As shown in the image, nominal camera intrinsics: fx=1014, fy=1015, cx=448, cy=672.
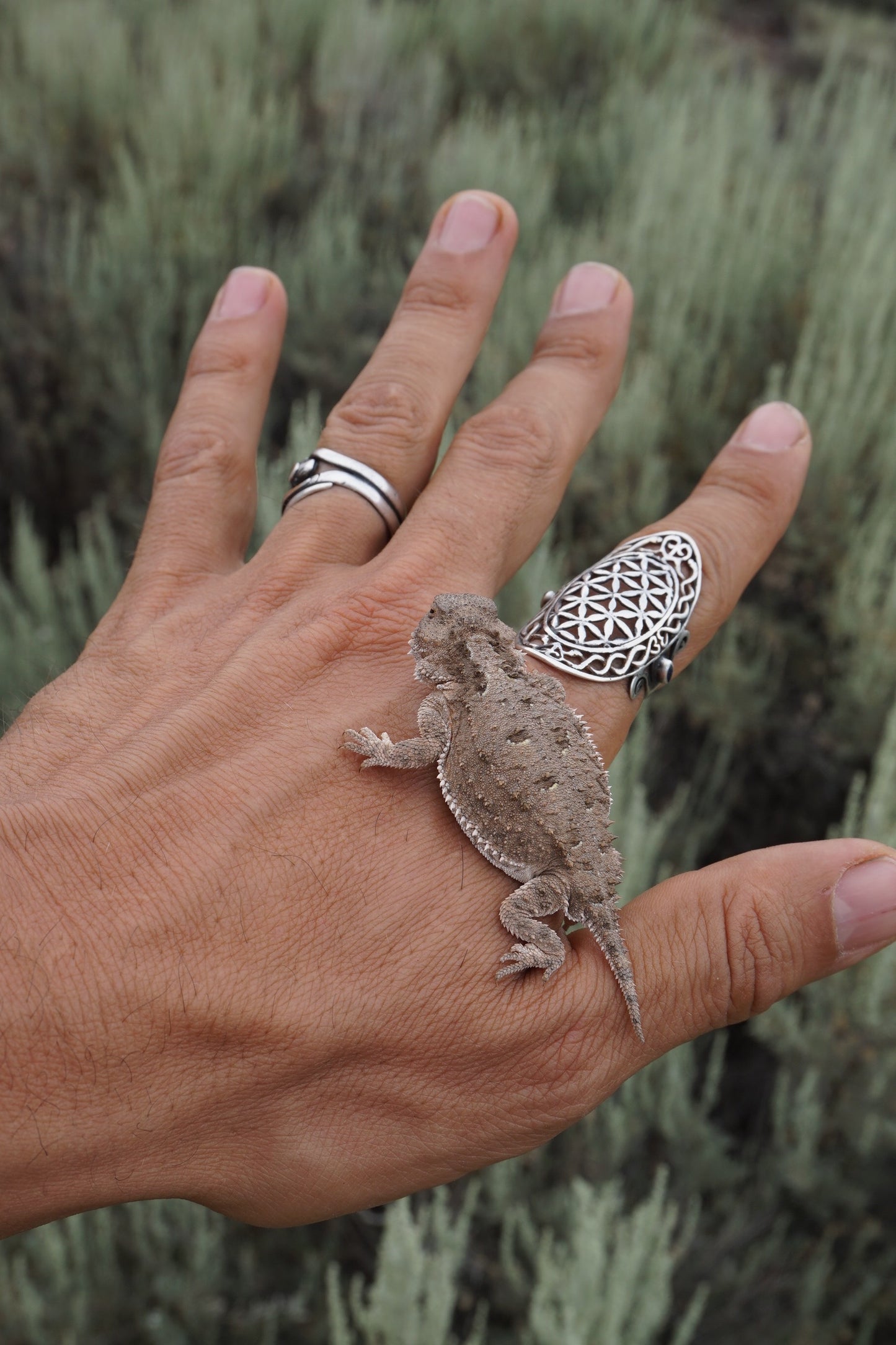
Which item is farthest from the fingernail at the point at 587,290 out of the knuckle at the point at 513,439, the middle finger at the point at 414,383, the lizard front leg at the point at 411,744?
the lizard front leg at the point at 411,744

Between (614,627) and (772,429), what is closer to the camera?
(614,627)

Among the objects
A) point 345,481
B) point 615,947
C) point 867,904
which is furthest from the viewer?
point 345,481

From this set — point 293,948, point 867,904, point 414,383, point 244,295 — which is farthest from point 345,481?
point 867,904

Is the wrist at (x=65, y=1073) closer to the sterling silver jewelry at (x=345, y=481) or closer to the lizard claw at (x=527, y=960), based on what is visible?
the lizard claw at (x=527, y=960)

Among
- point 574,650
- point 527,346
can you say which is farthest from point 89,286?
point 574,650

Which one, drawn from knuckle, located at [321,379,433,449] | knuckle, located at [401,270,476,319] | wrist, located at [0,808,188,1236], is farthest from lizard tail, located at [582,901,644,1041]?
knuckle, located at [401,270,476,319]

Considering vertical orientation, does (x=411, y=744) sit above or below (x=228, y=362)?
below

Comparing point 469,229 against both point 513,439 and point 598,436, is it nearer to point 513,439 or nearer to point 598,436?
point 513,439
